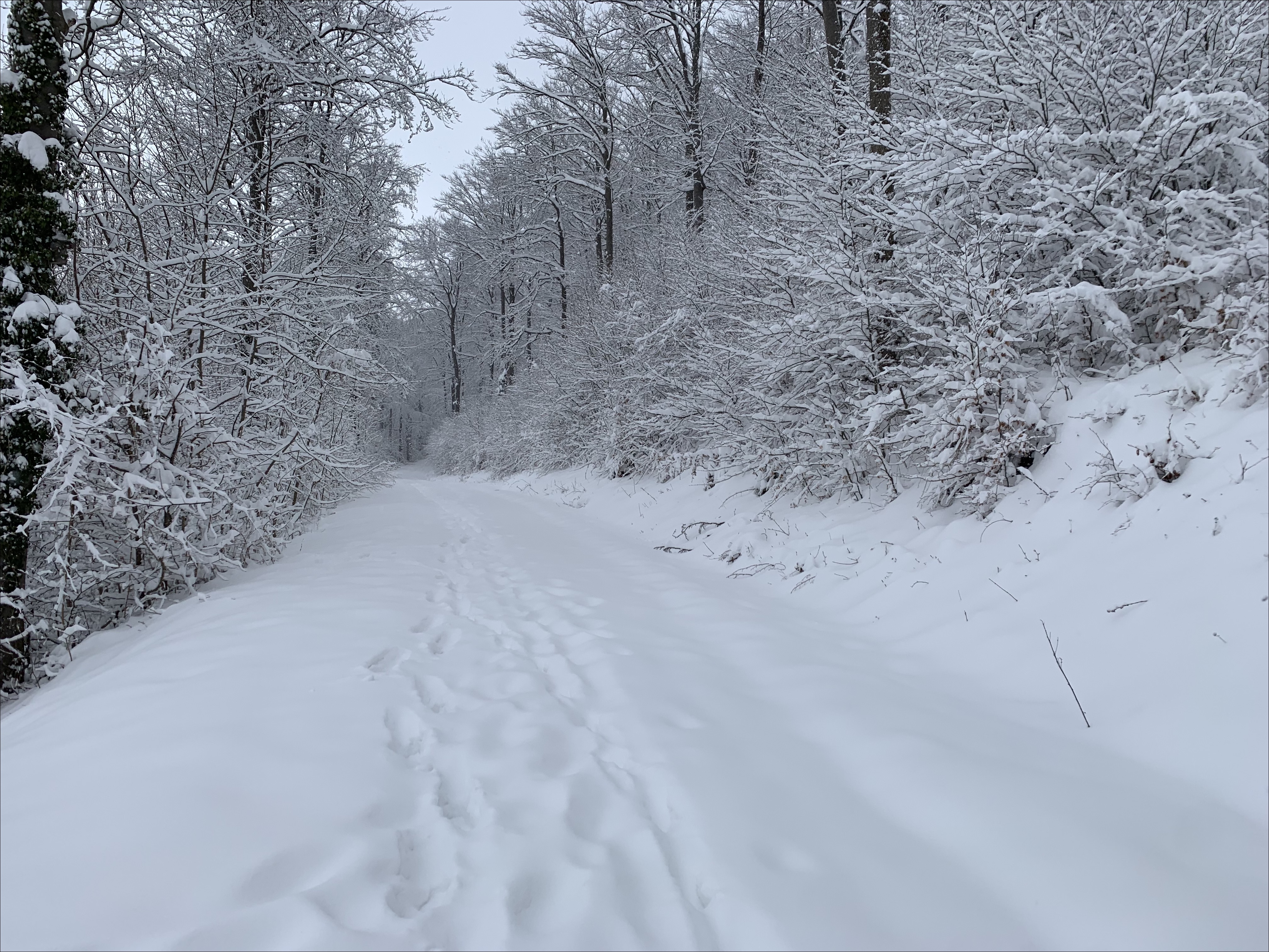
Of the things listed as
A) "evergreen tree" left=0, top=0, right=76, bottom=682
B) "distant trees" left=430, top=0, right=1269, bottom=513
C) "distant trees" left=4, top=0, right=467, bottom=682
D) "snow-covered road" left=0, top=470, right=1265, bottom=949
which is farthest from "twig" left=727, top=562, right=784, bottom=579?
"evergreen tree" left=0, top=0, right=76, bottom=682

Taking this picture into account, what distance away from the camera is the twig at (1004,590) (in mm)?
3297

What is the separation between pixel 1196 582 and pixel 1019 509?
1.39m

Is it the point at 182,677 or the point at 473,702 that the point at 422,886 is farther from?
the point at 182,677

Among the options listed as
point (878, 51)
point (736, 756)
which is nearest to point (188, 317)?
point (736, 756)

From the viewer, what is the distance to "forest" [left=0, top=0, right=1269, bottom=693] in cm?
383

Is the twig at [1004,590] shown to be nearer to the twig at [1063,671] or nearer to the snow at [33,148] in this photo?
the twig at [1063,671]

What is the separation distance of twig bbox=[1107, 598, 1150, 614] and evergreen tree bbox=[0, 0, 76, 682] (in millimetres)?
5688

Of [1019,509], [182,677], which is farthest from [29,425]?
[1019,509]

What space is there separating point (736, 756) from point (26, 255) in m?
5.03

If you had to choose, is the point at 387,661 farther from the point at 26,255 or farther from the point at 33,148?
the point at 33,148

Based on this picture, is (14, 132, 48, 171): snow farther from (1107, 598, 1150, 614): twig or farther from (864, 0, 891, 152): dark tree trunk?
(864, 0, 891, 152): dark tree trunk

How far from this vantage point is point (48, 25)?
3.98m

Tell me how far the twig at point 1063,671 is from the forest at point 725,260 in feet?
3.46

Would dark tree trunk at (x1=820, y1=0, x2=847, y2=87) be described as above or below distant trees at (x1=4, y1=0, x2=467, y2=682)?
above
